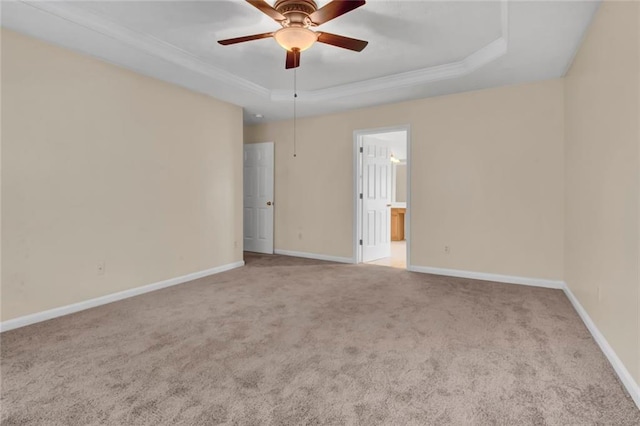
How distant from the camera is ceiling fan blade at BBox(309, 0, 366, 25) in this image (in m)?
2.17

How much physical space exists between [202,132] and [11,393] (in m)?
3.41

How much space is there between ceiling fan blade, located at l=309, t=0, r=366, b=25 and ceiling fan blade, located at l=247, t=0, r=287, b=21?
23cm

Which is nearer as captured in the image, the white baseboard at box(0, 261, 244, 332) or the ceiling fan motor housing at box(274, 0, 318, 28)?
the ceiling fan motor housing at box(274, 0, 318, 28)

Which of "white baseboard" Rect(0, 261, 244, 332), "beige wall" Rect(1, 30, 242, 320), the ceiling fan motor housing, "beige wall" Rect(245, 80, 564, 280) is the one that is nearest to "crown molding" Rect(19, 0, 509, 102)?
"beige wall" Rect(1, 30, 242, 320)

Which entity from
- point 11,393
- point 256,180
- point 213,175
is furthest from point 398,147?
point 11,393

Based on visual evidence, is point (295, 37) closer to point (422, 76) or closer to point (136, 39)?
point (136, 39)

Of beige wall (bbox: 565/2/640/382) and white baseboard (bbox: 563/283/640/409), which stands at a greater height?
beige wall (bbox: 565/2/640/382)

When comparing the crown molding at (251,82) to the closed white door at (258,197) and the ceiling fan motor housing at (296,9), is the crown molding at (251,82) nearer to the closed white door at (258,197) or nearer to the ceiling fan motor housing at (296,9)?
the ceiling fan motor housing at (296,9)

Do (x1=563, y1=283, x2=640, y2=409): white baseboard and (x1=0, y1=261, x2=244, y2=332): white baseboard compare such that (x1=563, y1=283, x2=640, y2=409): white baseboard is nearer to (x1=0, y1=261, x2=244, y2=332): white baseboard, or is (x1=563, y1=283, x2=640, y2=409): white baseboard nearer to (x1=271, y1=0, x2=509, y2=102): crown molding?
(x1=271, y1=0, x2=509, y2=102): crown molding

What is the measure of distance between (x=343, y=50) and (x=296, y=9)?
118 cm

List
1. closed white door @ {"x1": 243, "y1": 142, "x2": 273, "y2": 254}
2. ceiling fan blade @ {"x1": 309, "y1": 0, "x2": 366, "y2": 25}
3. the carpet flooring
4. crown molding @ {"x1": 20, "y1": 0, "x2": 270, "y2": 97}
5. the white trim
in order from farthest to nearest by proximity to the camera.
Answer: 1. closed white door @ {"x1": 243, "y1": 142, "x2": 273, "y2": 254}
2. crown molding @ {"x1": 20, "y1": 0, "x2": 270, "y2": 97}
3. ceiling fan blade @ {"x1": 309, "y1": 0, "x2": 366, "y2": 25}
4. the white trim
5. the carpet flooring

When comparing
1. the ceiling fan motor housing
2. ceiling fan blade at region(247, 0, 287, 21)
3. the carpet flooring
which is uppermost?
the ceiling fan motor housing

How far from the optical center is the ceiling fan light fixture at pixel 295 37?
253 cm

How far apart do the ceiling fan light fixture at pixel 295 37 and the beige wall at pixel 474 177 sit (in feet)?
9.01
